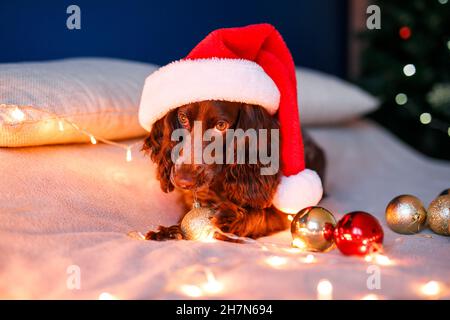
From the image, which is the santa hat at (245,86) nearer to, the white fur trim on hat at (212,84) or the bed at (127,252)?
the white fur trim on hat at (212,84)

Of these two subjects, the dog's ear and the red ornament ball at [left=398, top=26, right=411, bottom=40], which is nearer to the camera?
the dog's ear

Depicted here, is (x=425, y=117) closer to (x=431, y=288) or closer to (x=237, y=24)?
(x=237, y=24)

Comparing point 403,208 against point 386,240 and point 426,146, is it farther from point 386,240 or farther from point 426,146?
point 426,146

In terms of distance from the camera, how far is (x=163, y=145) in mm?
1809

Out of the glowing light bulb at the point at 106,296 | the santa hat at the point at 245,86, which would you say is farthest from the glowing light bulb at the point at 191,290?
the santa hat at the point at 245,86

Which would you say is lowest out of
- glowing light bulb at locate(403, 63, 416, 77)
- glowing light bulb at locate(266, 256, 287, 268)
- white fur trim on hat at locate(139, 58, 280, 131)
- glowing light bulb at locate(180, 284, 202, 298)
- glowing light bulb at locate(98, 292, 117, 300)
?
glowing light bulb at locate(98, 292, 117, 300)

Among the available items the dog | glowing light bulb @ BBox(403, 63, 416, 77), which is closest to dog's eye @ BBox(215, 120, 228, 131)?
the dog

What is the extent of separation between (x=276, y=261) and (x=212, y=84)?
0.58m

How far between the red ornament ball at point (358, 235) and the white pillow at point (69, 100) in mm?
910

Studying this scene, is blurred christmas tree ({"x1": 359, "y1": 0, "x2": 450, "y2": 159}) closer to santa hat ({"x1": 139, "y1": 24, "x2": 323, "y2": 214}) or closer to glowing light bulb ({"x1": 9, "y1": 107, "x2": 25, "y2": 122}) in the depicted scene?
santa hat ({"x1": 139, "y1": 24, "x2": 323, "y2": 214})

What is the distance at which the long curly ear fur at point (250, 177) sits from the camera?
67.7 inches

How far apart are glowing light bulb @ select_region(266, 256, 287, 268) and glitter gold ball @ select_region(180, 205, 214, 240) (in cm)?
29

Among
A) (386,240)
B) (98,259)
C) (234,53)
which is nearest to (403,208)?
(386,240)

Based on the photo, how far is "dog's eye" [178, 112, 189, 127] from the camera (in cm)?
171
